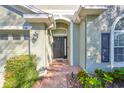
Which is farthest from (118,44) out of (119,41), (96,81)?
(96,81)

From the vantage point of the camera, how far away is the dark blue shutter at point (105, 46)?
10.0 metres

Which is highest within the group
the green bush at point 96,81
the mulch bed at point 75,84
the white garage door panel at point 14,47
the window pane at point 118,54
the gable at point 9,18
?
the gable at point 9,18

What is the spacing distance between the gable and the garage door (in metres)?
0.60

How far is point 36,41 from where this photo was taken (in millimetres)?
10320

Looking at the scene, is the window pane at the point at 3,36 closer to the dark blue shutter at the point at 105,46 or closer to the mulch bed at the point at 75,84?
the mulch bed at the point at 75,84

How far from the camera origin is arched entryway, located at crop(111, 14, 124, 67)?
1013 centimetres

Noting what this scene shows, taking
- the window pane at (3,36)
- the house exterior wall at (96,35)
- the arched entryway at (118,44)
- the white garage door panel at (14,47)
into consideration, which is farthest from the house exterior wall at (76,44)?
the window pane at (3,36)

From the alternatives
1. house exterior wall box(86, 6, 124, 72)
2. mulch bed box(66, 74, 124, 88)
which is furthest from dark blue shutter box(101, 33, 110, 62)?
mulch bed box(66, 74, 124, 88)

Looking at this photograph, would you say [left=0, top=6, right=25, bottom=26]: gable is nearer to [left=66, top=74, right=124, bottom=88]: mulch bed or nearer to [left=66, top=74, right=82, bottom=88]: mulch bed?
[left=66, top=74, right=82, bottom=88]: mulch bed

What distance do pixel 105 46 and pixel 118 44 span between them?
83 cm

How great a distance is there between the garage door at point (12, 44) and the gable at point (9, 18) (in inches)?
23.7

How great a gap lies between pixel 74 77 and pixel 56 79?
0.98 meters

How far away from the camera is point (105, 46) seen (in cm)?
1006
